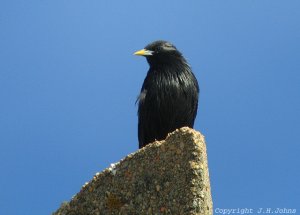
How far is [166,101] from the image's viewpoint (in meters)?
10.5

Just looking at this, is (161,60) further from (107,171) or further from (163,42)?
(107,171)

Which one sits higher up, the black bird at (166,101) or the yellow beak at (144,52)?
the yellow beak at (144,52)

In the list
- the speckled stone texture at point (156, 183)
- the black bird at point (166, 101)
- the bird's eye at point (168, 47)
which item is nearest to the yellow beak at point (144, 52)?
the bird's eye at point (168, 47)

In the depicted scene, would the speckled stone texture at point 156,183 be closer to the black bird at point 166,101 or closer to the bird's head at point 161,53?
the black bird at point 166,101

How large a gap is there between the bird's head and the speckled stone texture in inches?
190

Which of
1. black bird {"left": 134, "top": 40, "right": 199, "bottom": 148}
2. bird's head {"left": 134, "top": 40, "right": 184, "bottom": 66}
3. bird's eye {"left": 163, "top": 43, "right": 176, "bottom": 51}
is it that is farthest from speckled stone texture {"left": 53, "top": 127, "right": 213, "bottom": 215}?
bird's eye {"left": 163, "top": 43, "right": 176, "bottom": 51}

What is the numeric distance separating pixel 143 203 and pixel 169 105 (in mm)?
3945

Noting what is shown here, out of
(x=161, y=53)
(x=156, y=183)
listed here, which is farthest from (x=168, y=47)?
(x=156, y=183)

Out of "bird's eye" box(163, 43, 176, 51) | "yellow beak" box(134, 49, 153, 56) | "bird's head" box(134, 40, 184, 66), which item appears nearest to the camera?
"bird's head" box(134, 40, 184, 66)

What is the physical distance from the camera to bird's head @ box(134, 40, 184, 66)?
1159cm

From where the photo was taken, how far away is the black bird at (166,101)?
10.5 metres

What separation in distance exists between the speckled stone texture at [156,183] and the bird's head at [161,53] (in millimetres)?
4838

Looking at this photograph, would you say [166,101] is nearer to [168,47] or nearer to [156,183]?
[168,47]

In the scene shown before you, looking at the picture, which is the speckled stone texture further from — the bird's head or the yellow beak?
the yellow beak
